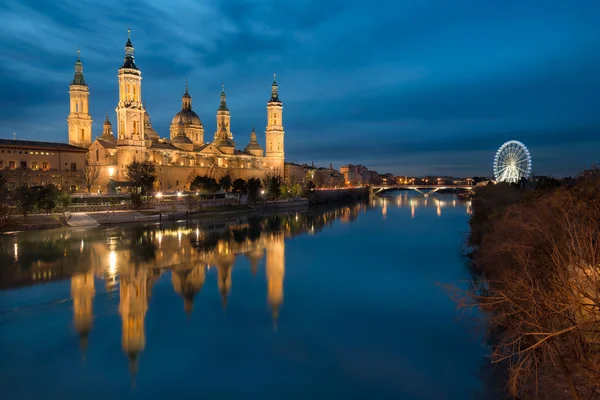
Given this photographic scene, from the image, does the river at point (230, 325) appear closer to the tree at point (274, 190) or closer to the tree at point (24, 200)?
the tree at point (24, 200)

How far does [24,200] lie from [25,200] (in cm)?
6

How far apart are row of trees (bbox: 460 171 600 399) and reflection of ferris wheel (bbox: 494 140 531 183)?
34.7m

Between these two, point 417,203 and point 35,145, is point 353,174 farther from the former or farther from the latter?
point 35,145

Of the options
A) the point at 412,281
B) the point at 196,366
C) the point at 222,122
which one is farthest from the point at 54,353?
the point at 222,122

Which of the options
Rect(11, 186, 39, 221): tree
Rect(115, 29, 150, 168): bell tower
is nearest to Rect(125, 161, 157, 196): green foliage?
Rect(115, 29, 150, 168): bell tower

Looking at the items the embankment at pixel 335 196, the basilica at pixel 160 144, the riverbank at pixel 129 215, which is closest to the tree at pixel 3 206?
the riverbank at pixel 129 215

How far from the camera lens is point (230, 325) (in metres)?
12.6

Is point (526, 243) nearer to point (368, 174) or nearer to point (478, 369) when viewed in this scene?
point (478, 369)

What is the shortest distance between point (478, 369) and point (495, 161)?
46915mm

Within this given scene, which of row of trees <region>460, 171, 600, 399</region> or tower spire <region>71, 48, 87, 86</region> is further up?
tower spire <region>71, 48, 87, 86</region>

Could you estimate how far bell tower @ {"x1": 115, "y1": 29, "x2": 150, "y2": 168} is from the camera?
169 feet

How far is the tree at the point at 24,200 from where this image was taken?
3114cm

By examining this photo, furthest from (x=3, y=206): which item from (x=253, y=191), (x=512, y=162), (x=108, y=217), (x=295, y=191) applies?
(x=512, y=162)

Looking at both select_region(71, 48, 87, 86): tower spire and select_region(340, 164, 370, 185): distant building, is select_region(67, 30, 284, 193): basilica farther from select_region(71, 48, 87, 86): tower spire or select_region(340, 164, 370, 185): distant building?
select_region(340, 164, 370, 185): distant building
